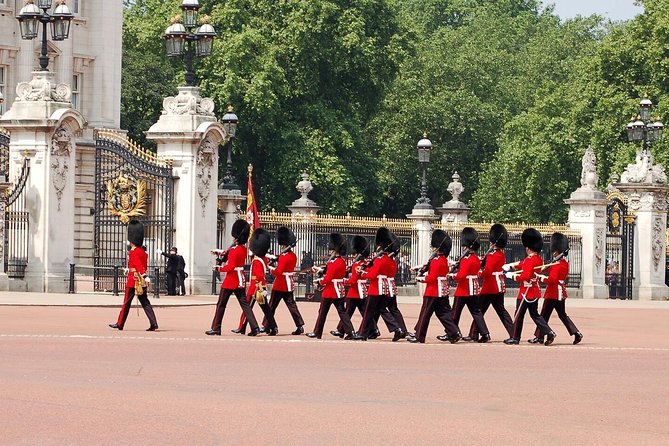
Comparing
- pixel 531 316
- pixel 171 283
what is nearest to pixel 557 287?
pixel 531 316

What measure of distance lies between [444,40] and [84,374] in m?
64.0

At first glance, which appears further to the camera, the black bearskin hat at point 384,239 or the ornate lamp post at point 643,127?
the ornate lamp post at point 643,127

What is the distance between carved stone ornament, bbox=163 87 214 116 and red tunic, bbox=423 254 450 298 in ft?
42.6

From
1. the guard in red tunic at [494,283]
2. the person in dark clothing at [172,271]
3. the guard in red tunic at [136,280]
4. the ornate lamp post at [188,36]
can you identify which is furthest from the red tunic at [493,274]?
the ornate lamp post at [188,36]

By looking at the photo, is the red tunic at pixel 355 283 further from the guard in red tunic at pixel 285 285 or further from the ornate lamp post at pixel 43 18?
the ornate lamp post at pixel 43 18

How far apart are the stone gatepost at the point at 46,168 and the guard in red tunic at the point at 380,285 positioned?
1072 cm

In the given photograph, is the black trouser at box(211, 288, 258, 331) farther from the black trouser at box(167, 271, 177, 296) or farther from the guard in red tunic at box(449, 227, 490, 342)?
the black trouser at box(167, 271, 177, 296)

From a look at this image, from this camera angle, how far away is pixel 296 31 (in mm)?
57188

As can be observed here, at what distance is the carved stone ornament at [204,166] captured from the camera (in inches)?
1332

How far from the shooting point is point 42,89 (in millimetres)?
32000

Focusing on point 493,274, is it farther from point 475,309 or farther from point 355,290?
point 355,290

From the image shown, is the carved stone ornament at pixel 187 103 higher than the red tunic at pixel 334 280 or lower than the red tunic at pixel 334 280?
higher

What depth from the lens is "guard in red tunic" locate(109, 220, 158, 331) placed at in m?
21.9

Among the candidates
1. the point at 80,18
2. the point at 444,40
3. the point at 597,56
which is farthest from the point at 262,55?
the point at 444,40
